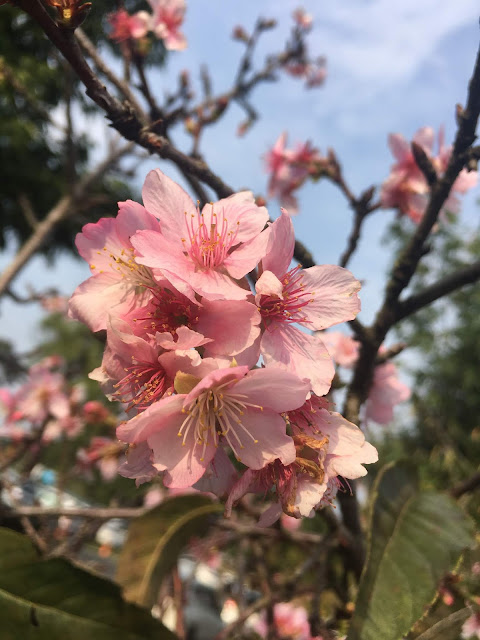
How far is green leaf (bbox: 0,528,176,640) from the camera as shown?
1.83 feet

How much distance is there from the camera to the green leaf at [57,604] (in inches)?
21.9

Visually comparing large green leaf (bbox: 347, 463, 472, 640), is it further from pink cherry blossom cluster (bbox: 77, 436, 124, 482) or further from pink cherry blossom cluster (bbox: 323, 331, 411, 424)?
pink cherry blossom cluster (bbox: 77, 436, 124, 482)

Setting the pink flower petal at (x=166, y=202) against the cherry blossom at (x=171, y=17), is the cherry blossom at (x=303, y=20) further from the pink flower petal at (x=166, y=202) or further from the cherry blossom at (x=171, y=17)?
the pink flower petal at (x=166, y=202)

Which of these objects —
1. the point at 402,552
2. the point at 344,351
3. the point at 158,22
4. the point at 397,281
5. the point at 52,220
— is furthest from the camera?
the point at 52,220

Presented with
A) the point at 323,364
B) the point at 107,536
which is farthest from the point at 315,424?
the point at 107,536

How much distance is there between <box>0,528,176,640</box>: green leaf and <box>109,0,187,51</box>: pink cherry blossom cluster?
2029 mm

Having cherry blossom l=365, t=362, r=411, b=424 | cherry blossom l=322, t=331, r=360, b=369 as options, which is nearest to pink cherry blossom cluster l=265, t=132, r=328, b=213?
cherry blossom l=322, t=331, r=360, b=369

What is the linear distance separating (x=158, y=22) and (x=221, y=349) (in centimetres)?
222

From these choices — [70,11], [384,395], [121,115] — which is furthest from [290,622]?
[70,11]

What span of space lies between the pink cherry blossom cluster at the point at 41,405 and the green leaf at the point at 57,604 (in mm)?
2035

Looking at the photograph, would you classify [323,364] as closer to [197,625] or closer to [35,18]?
[35,18]

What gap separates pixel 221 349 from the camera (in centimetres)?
58

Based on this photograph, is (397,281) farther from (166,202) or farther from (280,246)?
(166,202)

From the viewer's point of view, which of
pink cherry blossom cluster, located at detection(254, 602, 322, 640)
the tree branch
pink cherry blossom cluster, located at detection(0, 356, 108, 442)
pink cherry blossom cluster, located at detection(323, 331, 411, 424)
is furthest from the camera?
the tree branch
